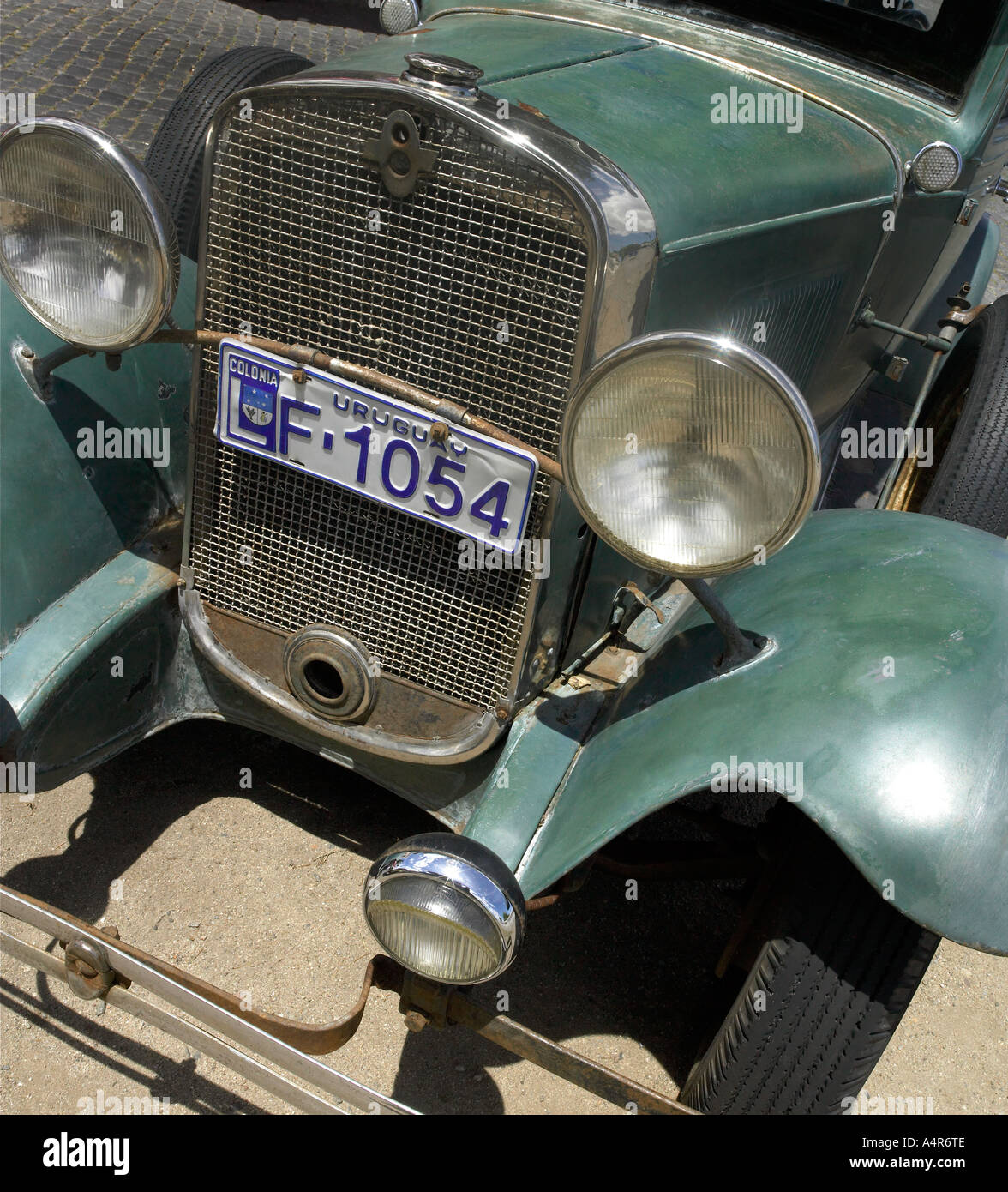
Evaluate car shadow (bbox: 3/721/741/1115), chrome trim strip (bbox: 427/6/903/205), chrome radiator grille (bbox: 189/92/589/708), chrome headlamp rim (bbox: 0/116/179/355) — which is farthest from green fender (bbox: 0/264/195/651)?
chrome trim strip (bbox: 427/6/903/205)

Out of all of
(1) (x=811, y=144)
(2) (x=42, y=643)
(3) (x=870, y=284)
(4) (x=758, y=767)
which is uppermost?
(1) (x=811, y=144)

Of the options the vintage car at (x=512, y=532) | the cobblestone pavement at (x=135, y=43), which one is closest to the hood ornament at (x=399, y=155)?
the vintage car at (x=512, y=532)

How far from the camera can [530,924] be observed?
2.54m

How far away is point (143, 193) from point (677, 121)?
3.30ft

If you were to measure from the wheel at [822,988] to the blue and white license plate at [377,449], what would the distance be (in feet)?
2.56

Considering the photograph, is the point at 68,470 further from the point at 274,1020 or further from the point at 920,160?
the point at 920,160

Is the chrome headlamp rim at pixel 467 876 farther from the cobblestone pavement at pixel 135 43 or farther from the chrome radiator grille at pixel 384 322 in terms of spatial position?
the cobblestone pavement at pixel 135 43

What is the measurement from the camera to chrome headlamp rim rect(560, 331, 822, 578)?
4.78 feet

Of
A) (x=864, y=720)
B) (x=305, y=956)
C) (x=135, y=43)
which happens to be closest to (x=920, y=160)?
(x=864, y=720)

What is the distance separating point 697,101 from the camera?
2.23 meters
